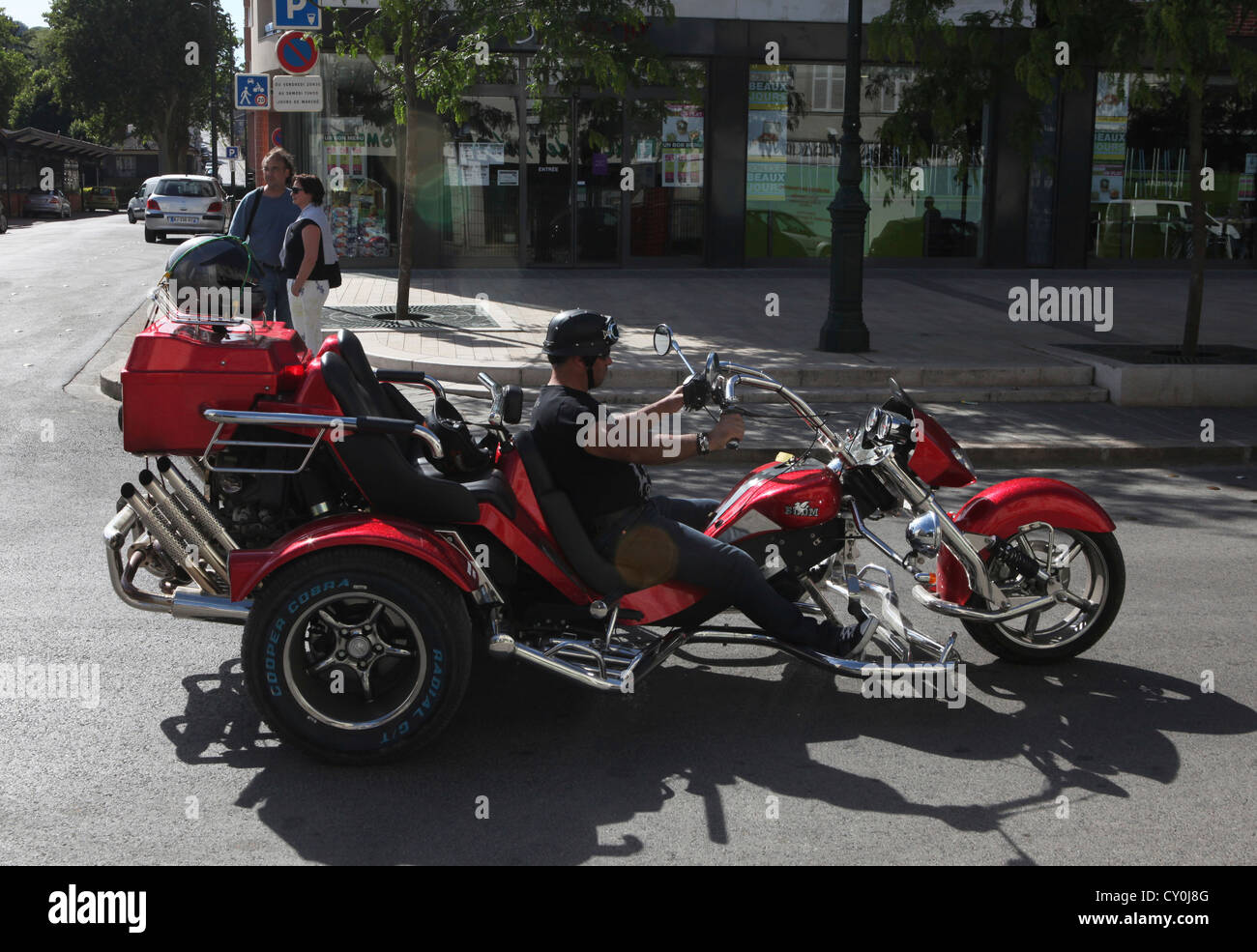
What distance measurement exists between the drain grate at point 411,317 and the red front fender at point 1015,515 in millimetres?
9667

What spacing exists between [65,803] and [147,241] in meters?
32.1

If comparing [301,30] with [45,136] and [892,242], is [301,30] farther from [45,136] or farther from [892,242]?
[45,136]

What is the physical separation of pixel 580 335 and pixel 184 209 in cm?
3154

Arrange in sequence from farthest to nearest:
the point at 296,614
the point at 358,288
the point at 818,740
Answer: the point at 358,288 → the point at 818,740 → the point at 296,614

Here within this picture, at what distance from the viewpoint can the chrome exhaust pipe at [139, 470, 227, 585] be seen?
14.8ft

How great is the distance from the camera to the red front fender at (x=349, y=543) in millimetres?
4207

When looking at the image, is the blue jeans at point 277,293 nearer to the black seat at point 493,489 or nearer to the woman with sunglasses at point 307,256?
the woman with sunglasses at point 307,256

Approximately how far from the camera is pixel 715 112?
2100 centimetres

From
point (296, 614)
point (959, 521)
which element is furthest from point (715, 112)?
point (296, 614)

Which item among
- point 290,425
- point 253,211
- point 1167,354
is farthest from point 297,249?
point 1167,354

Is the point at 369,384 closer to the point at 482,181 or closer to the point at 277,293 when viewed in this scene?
the point at 277,293

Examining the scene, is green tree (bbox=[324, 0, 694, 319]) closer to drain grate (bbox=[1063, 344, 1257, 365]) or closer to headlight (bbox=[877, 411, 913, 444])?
drain grate (bbox=[1063, 344, 1257, 365])

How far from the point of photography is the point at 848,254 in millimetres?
12867

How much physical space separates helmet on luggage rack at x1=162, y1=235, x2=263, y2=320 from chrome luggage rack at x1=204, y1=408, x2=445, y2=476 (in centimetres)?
56
